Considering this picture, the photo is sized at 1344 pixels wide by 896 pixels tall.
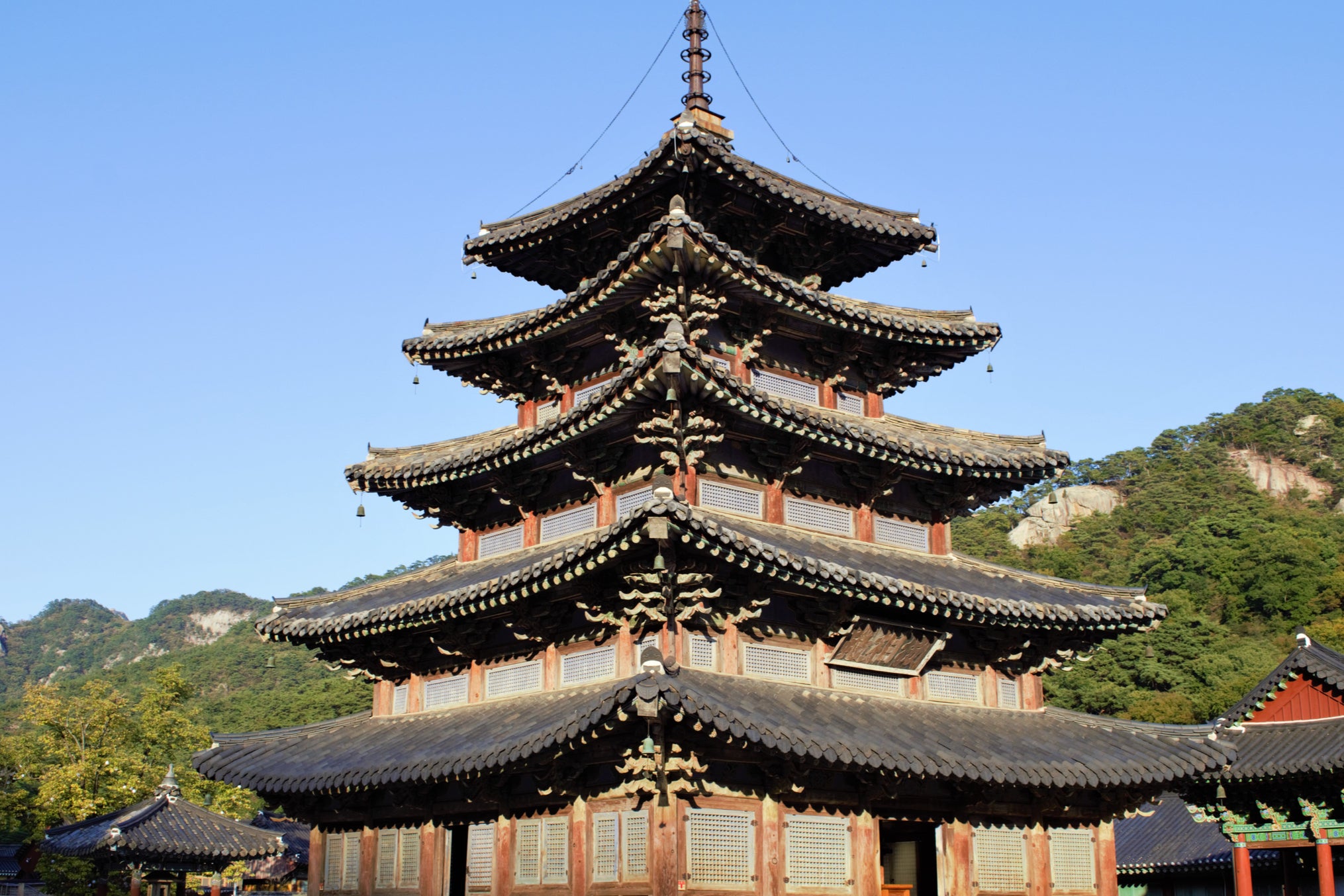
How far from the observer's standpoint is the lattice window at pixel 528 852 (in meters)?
19.3

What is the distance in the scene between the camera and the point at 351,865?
74.4 ft

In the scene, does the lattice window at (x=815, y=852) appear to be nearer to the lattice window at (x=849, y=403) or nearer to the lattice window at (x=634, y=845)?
the lattice window at (x=634, y=845)

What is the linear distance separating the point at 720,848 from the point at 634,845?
1.24m

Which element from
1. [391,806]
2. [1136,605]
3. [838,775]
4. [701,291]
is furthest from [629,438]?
[1136,605]

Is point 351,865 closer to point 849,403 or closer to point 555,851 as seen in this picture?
point 555,851

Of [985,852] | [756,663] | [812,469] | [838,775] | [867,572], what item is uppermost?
[812,469]

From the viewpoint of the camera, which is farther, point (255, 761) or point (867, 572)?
point (255, 761)

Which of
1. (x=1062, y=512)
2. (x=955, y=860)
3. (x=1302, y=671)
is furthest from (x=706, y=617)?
(x=1062, y=512)

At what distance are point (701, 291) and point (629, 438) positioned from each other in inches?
114

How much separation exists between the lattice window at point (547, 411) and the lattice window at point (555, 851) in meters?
8.14

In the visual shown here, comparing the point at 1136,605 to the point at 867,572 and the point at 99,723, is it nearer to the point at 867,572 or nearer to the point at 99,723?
the point at 867,572

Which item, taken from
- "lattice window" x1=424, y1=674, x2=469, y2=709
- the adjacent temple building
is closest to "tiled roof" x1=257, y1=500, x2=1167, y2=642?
the adjacent temple building

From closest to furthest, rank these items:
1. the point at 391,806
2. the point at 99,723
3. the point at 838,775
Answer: the point at 838,775 → the point at 391,806 → the point at 99,723

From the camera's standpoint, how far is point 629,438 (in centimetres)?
2088
